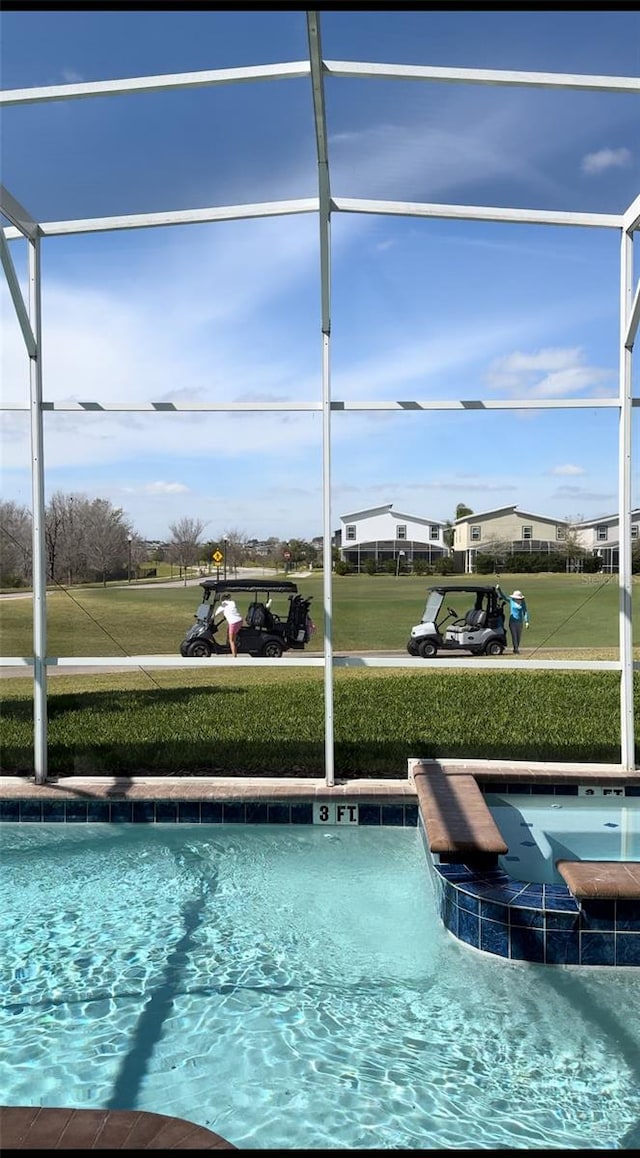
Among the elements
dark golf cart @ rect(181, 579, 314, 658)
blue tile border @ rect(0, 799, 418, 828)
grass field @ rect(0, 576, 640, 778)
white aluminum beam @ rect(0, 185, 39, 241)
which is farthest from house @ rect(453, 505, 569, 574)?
white aluminum beam @ rect(0, 185, 39, 241)

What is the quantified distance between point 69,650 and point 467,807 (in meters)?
2.94

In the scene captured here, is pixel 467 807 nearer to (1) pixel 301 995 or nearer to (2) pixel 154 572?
(1) pixel 301 995

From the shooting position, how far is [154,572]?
621 cm

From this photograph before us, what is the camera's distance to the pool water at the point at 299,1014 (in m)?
2.72

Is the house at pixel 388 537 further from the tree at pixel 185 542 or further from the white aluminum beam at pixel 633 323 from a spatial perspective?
the white aluminum beam at pixel 633 323

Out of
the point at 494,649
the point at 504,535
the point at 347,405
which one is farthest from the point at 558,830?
the point at 347,405

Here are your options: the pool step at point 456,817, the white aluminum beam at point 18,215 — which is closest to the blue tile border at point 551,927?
the pool step at point 456,817

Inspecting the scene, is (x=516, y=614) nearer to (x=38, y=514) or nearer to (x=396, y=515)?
(x=396, y=515)

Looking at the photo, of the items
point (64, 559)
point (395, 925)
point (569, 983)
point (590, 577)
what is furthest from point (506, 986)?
point (64, 559)

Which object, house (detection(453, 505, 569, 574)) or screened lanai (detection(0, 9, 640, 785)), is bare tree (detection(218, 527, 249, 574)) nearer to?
screened lanai (detection(0, 9, 640, 785))

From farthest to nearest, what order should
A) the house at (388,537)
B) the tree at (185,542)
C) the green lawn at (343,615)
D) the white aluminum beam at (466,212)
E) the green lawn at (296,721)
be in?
1. the green lawn at (296,721)
2. the tree at (185,542)
3. the house at (388,537)
4. the green lawn at (343,615)
5. the white aluminum beam at (466,212)

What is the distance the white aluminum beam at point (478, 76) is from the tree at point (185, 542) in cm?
315

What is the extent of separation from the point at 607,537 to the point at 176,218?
3.50 meters

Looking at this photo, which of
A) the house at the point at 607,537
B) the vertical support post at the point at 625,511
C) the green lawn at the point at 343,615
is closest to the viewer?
the vertical support post at the point at 625,511
